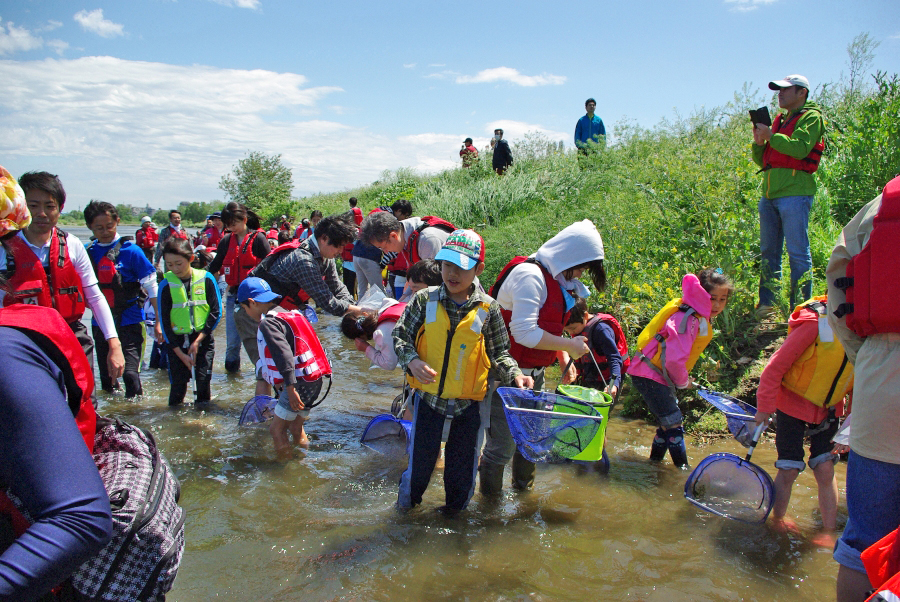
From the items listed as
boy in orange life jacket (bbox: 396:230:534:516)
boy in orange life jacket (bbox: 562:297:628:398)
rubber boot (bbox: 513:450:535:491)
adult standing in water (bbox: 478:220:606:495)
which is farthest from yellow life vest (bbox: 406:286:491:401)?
boy in orange life jacket (bbox: 562:297:628:398)

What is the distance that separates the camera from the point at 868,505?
2.07 meters

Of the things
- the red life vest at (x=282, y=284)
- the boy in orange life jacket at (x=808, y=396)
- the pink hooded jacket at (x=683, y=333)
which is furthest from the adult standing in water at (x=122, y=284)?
the boy in orange life jacket at (x=808, y=396)

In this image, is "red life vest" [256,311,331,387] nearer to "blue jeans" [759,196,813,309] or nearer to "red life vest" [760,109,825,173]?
"blue jeans" [759,196,813,309]

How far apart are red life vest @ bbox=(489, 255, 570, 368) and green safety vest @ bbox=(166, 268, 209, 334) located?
3300 mm

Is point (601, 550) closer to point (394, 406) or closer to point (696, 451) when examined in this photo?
point (696, 451)

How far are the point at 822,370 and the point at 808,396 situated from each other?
0.57ft

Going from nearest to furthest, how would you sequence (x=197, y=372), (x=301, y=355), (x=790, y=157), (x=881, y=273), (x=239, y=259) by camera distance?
(x=881, y=273) → (x=301, y=355) → (x=790, y=157) → (x=197, y=372) → (x=239, y=259)

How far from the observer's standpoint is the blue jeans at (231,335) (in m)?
6.89

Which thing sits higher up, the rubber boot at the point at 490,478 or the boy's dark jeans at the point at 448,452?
the boy's dark jeans at the point at 448,452

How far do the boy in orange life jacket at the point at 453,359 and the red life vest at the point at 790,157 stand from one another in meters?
4.14

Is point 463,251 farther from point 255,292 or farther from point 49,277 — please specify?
point 49,277

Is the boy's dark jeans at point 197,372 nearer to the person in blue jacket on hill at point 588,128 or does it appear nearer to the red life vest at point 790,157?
the red life vest at point 790,157

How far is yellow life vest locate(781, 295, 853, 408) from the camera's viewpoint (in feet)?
10.9

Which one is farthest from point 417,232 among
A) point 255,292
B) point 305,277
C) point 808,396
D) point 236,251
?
point 808,396
